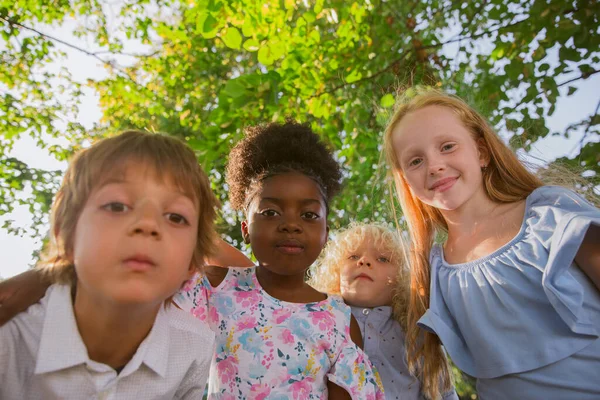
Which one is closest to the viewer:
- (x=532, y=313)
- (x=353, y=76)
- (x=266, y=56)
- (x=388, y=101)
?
(x=532, y=313)

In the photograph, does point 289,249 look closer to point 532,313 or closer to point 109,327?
point 109,327

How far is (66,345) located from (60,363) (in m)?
0.05

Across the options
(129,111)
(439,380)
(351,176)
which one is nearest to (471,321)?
(439,380)

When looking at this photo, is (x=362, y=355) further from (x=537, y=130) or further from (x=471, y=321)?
(x=537, y=130)

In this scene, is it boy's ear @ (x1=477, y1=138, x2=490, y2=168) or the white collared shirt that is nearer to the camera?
the white collared shirt

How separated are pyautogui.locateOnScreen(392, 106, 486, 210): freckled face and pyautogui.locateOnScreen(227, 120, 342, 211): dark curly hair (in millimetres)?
411

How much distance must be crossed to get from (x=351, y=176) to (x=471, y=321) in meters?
2.64

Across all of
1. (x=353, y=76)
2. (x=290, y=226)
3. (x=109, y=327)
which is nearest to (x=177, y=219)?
(x=109, y=327)

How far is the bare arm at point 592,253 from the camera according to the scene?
163 cm

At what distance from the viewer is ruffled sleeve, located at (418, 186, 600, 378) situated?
158 centimetres

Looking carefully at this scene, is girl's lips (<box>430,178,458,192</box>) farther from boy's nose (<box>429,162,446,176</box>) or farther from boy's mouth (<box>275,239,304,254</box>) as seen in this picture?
boy's mouth (<box>275,239,304,254</box>)

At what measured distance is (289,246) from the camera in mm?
1961

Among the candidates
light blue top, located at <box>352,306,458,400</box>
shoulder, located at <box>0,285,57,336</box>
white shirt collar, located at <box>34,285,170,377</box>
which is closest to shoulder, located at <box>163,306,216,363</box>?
white shirt collar, located at <box>34,285,170,377</box>

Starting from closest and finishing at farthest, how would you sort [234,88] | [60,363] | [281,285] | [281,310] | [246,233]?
[60,363], [281,310], [281,285], [246,233], [234,88]
